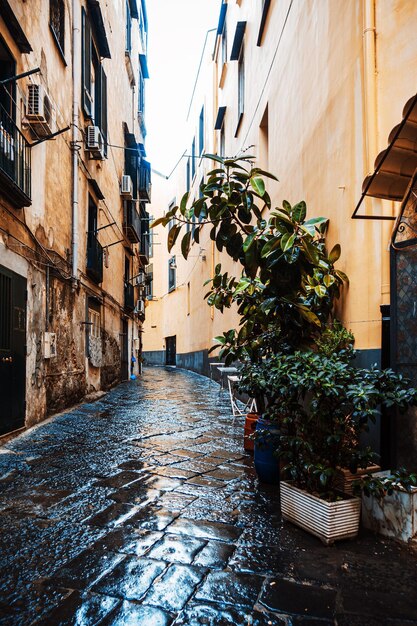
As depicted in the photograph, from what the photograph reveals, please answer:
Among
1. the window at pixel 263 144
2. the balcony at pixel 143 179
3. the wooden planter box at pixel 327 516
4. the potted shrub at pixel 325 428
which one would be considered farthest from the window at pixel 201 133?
the wooden planter box at pixel 327 516

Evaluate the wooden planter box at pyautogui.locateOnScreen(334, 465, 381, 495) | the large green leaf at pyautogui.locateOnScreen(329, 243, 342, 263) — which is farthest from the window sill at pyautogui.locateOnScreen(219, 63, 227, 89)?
the wooden planter box at pyautogui.locateOnScreen(334, 465, 381, 495)

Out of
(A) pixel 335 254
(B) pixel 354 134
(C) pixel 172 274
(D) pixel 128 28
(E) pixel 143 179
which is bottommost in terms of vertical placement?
(A) pixel 335 254

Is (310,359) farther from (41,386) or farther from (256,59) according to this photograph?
(256,59)

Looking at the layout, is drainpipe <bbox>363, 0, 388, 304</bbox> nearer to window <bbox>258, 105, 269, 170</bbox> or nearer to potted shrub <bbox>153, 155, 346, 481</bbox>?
potted shrub <bbox>153, 155, 346, 481</bbox>

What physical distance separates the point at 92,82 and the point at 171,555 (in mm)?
10312

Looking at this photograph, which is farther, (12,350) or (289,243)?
(12,350)

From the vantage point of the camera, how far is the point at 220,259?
14016 mm

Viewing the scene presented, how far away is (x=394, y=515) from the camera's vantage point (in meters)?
2.77

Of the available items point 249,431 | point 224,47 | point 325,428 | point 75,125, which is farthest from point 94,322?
point 224,47

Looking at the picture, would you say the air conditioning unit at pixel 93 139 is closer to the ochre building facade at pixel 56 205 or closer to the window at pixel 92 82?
the ochre building facade at pixel 56 205

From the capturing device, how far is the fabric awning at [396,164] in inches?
116

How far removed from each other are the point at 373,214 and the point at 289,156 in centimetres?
298

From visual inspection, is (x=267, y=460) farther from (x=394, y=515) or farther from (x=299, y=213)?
(x=299, y=213)

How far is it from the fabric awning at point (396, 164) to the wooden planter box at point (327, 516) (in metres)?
1.99
